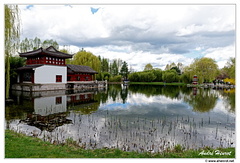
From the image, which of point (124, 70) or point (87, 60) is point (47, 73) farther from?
point (124, 70)

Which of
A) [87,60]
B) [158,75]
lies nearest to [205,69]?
[158,75]

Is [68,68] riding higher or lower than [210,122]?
higher

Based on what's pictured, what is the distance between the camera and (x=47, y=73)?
2172 cm

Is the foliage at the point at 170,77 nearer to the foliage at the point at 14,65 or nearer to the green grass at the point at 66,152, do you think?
the foliage at the point at 14,65

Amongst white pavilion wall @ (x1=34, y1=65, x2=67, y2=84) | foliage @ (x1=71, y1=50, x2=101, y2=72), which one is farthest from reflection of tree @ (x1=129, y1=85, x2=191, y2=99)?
foliage @ (x1=71, y1=50, x2=101, y2=72)

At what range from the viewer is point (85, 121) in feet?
24.1

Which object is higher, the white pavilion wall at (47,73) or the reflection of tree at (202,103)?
the white pavilion wall at (47,73)

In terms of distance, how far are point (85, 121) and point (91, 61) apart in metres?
26.8

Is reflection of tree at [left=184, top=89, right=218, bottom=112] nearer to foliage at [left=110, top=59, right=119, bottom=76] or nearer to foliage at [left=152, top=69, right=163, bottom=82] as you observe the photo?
foliage at [left=152, top=69, right=163, bottom=82]

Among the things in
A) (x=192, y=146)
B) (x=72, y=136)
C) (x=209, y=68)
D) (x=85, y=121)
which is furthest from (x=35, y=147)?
(x=209, y=68)

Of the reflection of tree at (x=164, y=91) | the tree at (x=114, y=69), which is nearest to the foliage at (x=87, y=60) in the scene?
the reflection of tree at (x=164, y=91)

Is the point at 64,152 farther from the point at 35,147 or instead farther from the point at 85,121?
the point at 85,121

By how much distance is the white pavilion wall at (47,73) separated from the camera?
20812mm

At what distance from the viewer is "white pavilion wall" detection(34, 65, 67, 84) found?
20.8 m
